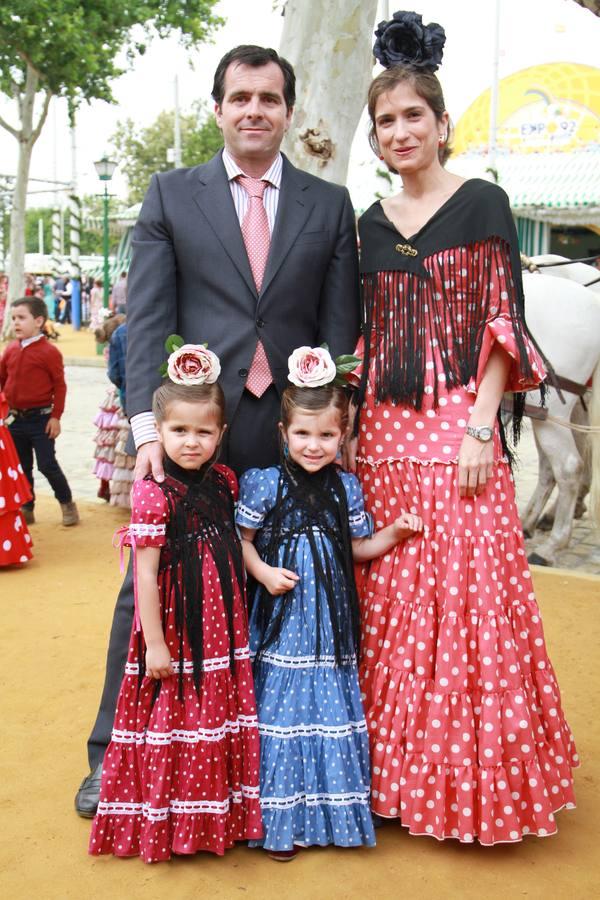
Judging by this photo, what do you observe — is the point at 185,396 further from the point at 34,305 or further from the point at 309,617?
the point at 34,305

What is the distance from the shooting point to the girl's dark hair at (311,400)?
2.73 metres

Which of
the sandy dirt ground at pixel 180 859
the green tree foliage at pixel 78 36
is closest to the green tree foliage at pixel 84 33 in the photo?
the green tree foliage at pixel 78 36

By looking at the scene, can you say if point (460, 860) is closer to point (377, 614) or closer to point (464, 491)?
point (377, 614)

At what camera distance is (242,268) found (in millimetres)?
2791

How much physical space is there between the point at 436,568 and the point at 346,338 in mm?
752

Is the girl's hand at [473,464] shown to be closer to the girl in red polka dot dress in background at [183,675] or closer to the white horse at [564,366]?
the girl in red polka dot dress in background at [183,675]

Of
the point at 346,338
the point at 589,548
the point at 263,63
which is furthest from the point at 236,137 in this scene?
the point at 589,548

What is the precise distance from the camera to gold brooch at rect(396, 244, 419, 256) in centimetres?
A: 280

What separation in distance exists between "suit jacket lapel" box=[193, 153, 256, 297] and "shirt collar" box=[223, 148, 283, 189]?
0.02 meters

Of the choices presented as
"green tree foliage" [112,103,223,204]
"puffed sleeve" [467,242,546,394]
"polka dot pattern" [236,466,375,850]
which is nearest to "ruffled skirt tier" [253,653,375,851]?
"polka dot pattern" [236,466,375,850]

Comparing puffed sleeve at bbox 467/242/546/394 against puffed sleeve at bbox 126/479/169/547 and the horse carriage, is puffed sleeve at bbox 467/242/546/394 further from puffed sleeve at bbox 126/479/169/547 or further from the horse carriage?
the horse carriage

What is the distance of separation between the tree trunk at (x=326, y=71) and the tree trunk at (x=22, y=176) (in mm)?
15132

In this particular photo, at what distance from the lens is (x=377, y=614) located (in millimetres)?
2852


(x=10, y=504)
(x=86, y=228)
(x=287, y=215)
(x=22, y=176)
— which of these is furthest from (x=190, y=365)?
(x=86, y=228)
